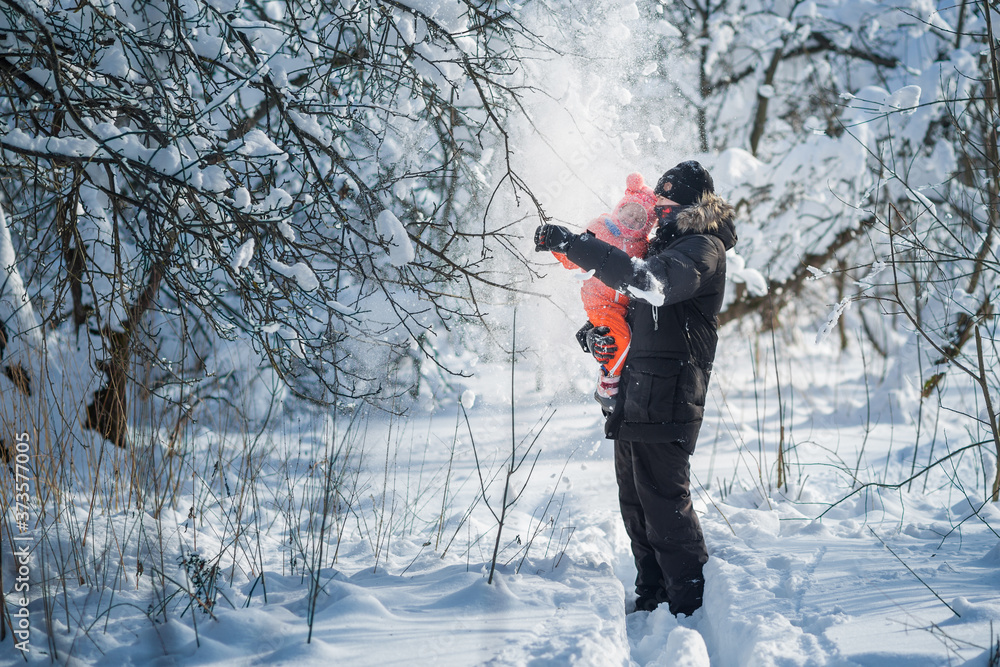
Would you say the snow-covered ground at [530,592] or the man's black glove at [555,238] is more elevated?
the man's black glove at [555,238]

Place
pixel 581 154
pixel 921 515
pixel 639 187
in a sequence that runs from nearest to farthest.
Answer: pixel 639 187 < pixel 921 515 < pixel 581 154

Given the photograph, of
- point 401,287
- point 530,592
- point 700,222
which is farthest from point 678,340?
point 401,287

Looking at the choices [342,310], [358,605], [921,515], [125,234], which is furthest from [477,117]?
[921,515]

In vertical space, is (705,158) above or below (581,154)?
above

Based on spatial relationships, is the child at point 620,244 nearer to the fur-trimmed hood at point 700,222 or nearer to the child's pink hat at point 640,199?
the child's pink hat at point 640,199

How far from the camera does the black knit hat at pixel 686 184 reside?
2361 mm

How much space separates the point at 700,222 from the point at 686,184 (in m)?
0.18

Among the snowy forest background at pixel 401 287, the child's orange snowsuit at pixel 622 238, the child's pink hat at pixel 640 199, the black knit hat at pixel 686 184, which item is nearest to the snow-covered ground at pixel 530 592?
the snowy forest background at pixel 401 287

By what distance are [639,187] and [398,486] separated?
250 cm

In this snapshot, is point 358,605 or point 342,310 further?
point 342,310

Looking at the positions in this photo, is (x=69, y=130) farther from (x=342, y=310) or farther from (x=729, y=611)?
(x=729, y=611)

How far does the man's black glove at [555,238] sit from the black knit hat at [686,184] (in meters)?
0.51

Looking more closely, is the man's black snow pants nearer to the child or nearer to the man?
the man

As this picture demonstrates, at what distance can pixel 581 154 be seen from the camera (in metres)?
3.48
